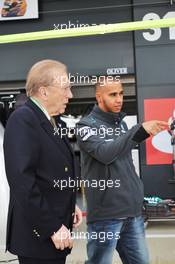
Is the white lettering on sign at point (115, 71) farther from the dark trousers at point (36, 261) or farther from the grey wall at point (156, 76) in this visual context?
the dark trousers at point (36, 261)

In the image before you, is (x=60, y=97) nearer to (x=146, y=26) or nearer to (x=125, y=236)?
(x=146, y=26)

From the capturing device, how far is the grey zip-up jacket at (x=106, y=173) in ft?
5.71

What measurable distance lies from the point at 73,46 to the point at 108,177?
64cm

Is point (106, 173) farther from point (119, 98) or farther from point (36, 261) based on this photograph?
point (36, 261)

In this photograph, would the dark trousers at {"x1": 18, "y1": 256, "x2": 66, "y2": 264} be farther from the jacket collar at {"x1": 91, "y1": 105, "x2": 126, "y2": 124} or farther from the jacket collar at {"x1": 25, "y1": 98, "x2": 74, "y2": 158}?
the jacket collar at {"x1": 91, "y1": 105, "x2": 126, "y2": 124}

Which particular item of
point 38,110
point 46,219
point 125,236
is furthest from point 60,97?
point 125,236

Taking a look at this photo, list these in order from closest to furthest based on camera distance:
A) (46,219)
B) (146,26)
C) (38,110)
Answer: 1. (46,219)
2. (38,110)
3. (146,26)

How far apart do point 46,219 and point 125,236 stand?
66 cm

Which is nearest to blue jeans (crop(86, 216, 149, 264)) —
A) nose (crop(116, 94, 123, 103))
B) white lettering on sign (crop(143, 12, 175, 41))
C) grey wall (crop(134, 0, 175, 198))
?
grey wall (crop(134, 0, 175, 198))

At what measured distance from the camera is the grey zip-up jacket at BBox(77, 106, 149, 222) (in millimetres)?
1741

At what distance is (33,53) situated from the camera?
6.24ft

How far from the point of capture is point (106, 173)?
176 cm
